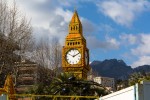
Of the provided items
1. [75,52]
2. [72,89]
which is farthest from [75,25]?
[72,89]

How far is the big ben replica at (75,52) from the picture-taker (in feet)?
220

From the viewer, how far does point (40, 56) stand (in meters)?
59.3

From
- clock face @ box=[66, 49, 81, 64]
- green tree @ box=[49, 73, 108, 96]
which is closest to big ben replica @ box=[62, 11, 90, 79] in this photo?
clock face @ box=[66, 49, 81, 64]

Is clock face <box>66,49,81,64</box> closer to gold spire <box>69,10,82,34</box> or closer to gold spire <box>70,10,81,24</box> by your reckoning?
gold spire <box>69,10,82,34</box>

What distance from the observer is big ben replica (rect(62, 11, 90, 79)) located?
67000 mm

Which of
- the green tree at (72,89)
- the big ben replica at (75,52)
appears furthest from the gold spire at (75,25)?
the green tree at (72,89)

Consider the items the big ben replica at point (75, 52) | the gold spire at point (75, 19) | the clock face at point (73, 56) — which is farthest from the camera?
the gold spire at point (75, 19)

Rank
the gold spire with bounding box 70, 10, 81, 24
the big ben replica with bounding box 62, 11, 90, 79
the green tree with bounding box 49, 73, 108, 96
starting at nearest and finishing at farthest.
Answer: the green tree with bounding box 49, 73, 108, 96 < the big ben replica with bounding box 62, 11, 90, 79 < the gold spire with bounding box 70, 10, 81, 24

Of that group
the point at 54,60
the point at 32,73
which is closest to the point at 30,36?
the point at 32,73

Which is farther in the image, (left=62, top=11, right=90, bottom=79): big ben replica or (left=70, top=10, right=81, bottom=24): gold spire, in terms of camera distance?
(left=70, top=10, right=81, bottom=24): gold spire

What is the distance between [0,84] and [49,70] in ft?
56.3

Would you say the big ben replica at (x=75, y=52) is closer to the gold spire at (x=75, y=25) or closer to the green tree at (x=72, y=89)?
the gold spire at (x=75, y=25)

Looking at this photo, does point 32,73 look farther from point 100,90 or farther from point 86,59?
point 100,90

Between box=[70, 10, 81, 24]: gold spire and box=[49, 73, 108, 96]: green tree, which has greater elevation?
box=[70, 10, 81, 24]: gold spire
